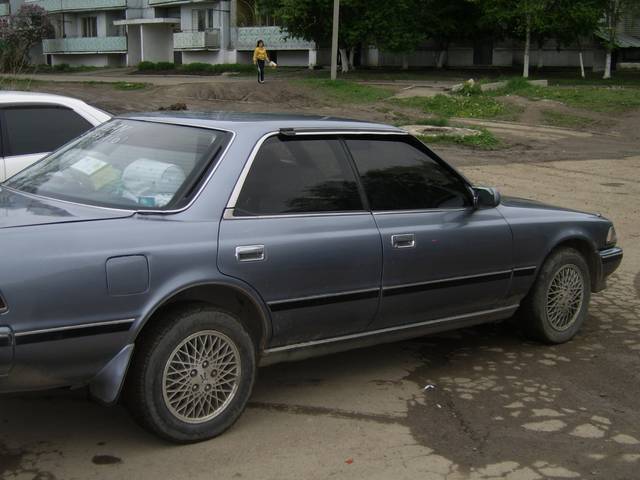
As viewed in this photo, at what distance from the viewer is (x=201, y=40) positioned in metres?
55.3

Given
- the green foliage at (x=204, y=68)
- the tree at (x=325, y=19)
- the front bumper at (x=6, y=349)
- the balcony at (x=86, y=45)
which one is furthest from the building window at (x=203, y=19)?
the front bumper at (x=6, y=349)

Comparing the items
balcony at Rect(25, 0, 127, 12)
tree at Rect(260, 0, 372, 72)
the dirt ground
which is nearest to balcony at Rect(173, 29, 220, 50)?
balcony at Rect(25, 0, 127, 12)

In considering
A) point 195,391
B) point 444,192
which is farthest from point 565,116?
point 195,391

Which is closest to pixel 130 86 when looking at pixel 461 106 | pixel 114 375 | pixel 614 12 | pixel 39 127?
pixel 461 106

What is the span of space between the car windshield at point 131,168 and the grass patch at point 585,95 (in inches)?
944

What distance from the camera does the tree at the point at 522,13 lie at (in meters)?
36.5

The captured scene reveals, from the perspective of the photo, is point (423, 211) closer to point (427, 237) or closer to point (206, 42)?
point (427, 237)

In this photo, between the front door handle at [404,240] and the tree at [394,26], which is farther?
the tree at [394,26]

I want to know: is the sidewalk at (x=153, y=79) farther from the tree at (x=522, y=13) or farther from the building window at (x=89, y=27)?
the building window at (x=89, y=27)

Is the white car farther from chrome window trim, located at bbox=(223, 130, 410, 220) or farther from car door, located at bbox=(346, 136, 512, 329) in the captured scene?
car door, located at bbox=(346, 136, 512, 329)

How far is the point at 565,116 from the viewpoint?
25.2m

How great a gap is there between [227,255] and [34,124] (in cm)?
370

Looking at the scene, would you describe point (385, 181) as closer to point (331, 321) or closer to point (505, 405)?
point (331, 321)

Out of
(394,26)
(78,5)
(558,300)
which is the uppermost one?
(78,5)
